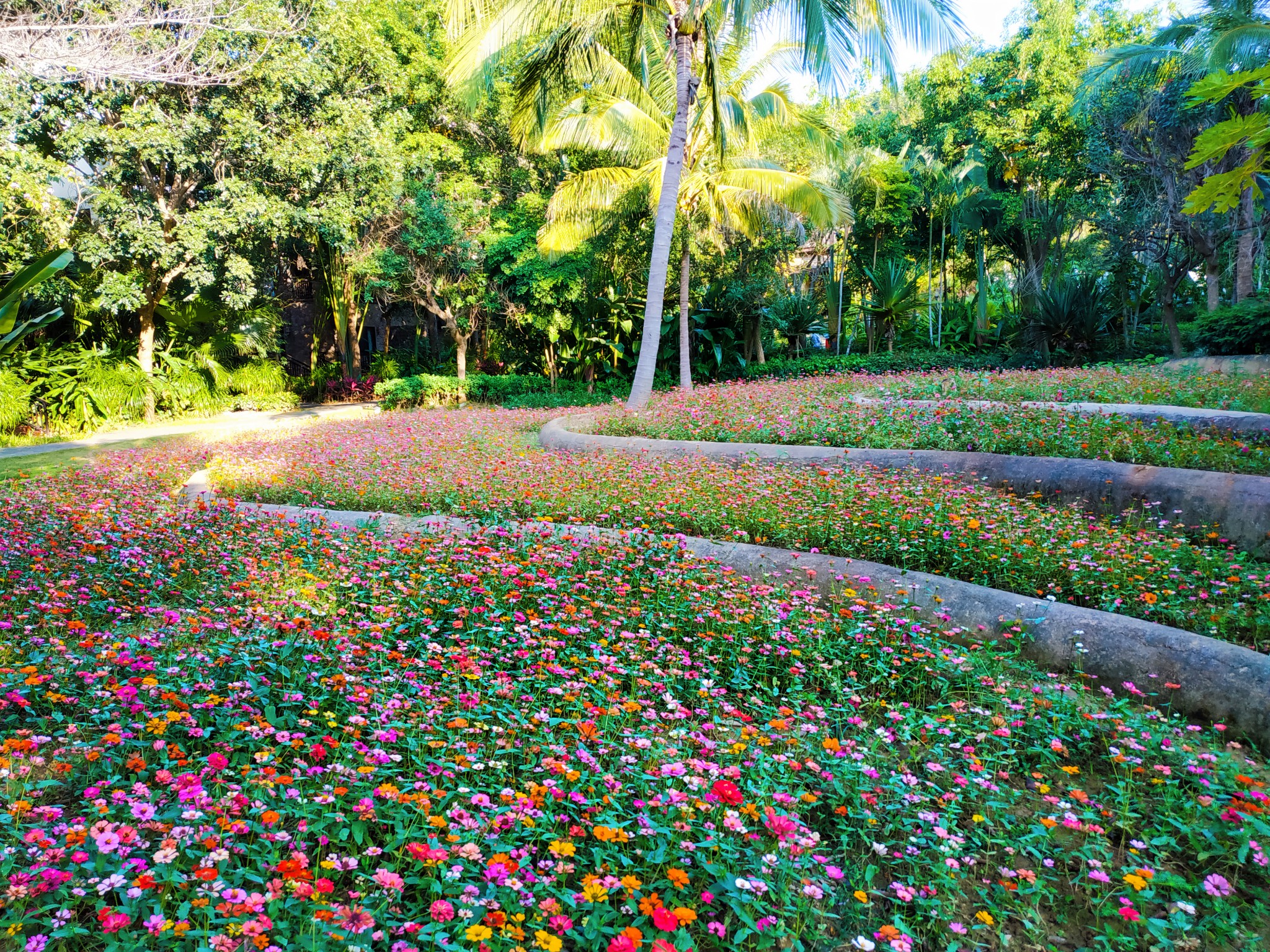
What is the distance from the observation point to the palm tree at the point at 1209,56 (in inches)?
569

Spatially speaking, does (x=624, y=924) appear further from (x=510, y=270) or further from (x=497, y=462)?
(x=510, y=270)

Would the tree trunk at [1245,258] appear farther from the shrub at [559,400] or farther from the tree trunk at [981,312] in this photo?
the shrub at [559,400]

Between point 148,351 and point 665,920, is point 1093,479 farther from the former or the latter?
point 148,351

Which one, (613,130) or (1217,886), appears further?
(613,130)

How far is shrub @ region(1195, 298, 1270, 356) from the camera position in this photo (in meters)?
Answer: 13.2

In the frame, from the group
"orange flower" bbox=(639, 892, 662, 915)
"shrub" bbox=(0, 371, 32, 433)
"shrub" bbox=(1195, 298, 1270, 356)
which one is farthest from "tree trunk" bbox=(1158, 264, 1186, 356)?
"shrub" bbox=(0, 371, 32, 433)

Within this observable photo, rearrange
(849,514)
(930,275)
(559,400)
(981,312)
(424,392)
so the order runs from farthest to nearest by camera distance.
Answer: (930,275) < (981,312) < (424,392) < (559,400) < (849,514)

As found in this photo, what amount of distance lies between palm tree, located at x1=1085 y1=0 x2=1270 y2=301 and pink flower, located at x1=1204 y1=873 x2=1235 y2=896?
52.5 feet

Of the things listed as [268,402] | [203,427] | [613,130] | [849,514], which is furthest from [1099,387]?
[268,402]

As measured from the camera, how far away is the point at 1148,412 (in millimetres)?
7887

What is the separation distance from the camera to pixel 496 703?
2.85 meters

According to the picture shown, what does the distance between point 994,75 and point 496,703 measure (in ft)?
80.7

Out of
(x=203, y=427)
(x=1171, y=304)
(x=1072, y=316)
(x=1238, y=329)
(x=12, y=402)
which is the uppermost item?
(x=1171, y=304)

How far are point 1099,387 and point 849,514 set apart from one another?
22.9ft
